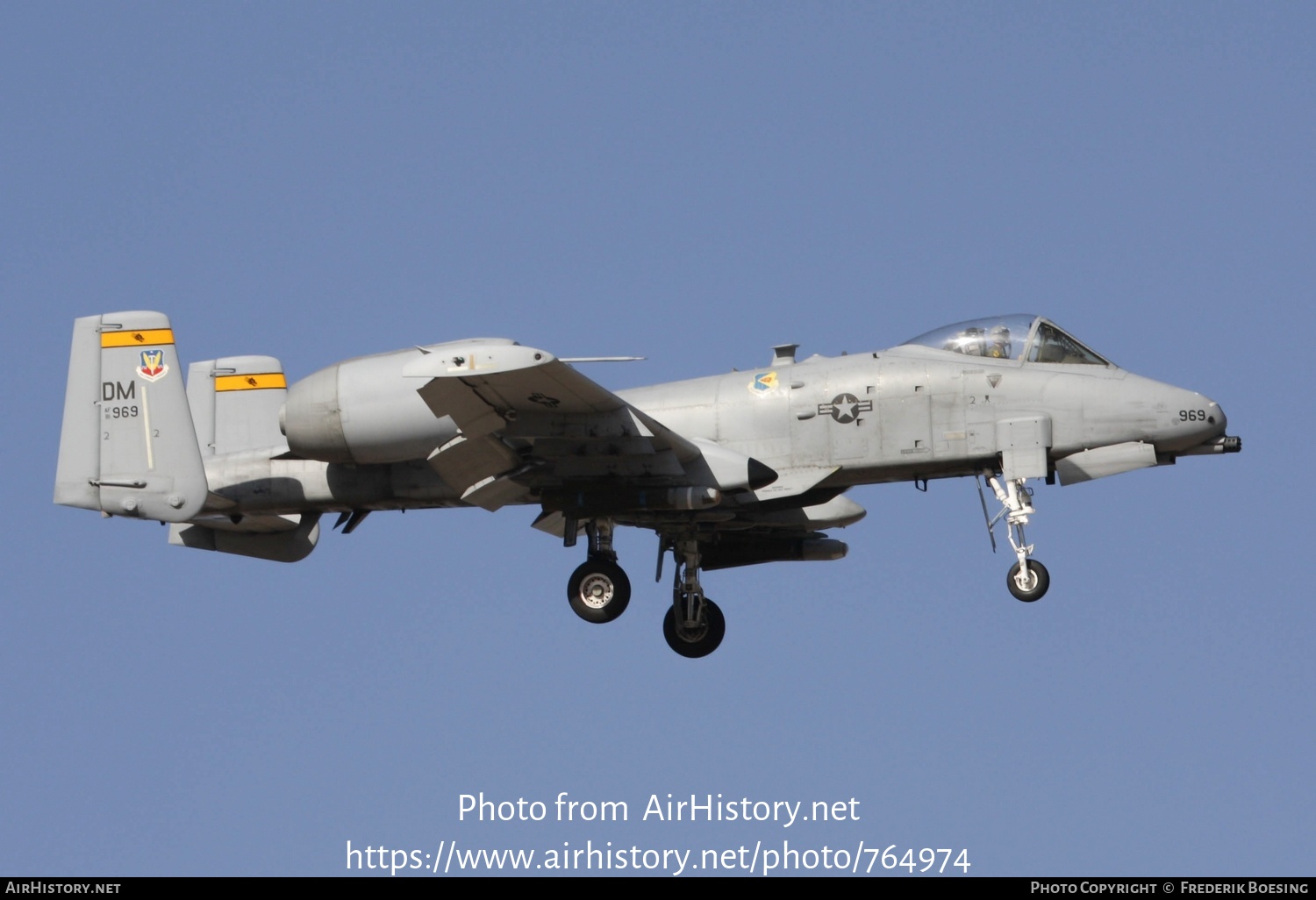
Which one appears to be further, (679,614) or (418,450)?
(679,614)

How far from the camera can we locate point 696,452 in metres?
26.0

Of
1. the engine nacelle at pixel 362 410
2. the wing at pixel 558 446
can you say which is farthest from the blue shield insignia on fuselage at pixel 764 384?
the engine nacelle at pixel 362 410

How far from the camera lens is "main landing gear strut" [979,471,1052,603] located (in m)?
25.5

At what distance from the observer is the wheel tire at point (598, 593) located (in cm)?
2712

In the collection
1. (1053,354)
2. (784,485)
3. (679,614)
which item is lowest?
(679,614)

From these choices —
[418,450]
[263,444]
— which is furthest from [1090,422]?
[263,444]

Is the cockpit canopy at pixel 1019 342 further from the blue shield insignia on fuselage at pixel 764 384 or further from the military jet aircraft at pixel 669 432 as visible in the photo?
the blue shield insignia on fuselage at pixel 764 384

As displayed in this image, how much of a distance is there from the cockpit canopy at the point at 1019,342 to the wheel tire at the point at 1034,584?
2.74 m

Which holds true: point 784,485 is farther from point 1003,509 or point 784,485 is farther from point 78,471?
point 78,471

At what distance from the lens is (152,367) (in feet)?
87.1

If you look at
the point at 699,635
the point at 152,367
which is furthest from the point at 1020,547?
the point at 152,367

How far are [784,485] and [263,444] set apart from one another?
25.8ft

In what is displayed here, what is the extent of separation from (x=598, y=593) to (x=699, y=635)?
249cm

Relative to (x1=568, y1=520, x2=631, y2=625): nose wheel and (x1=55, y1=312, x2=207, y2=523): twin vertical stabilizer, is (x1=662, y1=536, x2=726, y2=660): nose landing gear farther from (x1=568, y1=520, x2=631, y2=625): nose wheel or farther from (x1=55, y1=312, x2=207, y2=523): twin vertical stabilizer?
(x1=55, y1=312, x2=207, y2=523): twin vertical stabilizer
